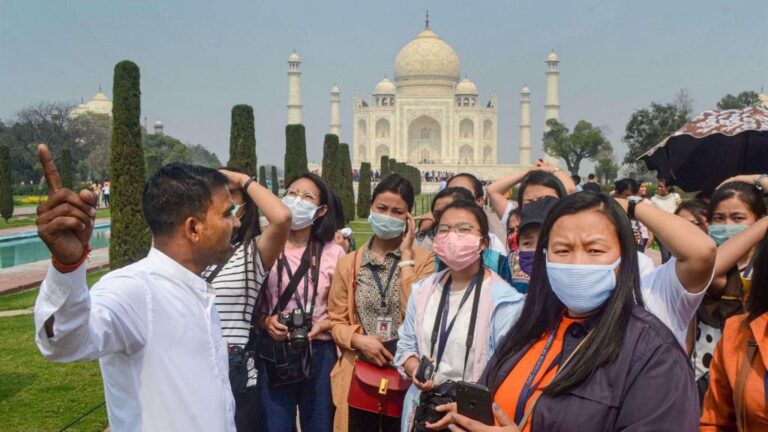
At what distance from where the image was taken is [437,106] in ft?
180

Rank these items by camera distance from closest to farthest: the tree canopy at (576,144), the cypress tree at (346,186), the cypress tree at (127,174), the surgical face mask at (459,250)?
1. the surgical face mask at (459,250)
2. the cypress tree at (127,174)
3. the cypress tree at (346,186)
4. the tree canopy at (576,144)

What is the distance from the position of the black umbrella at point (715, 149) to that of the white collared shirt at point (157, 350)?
131 inches

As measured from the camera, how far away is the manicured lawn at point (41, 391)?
449 centimetres

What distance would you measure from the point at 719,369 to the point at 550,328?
1.57ft

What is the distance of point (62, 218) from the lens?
157cm

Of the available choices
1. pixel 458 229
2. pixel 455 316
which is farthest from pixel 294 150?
pixel 455 316

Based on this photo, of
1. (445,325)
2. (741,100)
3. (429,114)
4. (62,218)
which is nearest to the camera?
(62,218)

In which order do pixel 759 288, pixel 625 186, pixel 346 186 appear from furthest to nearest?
A: pixel 346 186 → pixel 625 186 → pixel 759 288

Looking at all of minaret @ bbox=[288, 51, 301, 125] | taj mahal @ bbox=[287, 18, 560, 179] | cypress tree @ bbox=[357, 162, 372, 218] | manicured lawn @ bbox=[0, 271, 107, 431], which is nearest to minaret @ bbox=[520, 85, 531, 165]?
taj mahal @ bbox=[287, 18, 560, 179]

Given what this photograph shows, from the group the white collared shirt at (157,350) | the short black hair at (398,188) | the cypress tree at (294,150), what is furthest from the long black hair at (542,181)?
the cypress tree at (294,150)

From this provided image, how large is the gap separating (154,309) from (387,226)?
5.61 feet

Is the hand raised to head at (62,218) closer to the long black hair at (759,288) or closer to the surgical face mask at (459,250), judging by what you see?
the surgical face mask at (459,250)

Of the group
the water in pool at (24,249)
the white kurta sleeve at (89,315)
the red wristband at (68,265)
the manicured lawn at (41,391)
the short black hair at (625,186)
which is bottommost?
the manicured lawn at (41,391)

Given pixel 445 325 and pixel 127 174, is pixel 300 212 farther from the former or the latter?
pixel 127 174
